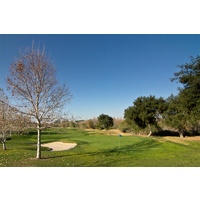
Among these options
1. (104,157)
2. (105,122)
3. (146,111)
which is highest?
(146,111)

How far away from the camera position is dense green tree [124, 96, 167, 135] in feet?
81.7

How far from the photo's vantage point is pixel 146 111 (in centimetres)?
2506

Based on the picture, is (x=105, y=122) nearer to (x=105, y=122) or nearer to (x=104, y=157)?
(x=105, y=122)

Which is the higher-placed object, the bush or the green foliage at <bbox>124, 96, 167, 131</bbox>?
the green foliage at <bbox>124, 96, 167, 131</bbox>

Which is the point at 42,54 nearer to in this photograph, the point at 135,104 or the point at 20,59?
the point at 20,59

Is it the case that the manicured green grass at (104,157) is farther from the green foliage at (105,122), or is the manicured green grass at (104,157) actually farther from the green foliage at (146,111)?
the green foliage at (105,122)

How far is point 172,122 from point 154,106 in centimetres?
504

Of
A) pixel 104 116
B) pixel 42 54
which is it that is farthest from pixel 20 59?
pixel 104 116

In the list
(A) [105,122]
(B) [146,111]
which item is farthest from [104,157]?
(A) [105,122]

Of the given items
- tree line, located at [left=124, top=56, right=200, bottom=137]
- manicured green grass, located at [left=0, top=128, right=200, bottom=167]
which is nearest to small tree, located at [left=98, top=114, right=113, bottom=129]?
tree line, located at [left=124, top=56, right=200, bottom=137]

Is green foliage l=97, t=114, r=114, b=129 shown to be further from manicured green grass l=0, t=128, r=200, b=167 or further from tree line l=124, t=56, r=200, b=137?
manicured green grass l=0, t=128, r=200, b=167

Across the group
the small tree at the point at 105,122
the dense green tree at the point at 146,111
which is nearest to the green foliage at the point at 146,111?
the dense green tree at the point at 146,111

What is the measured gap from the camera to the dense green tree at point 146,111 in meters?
24.9

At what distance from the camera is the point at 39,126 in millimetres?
7078
